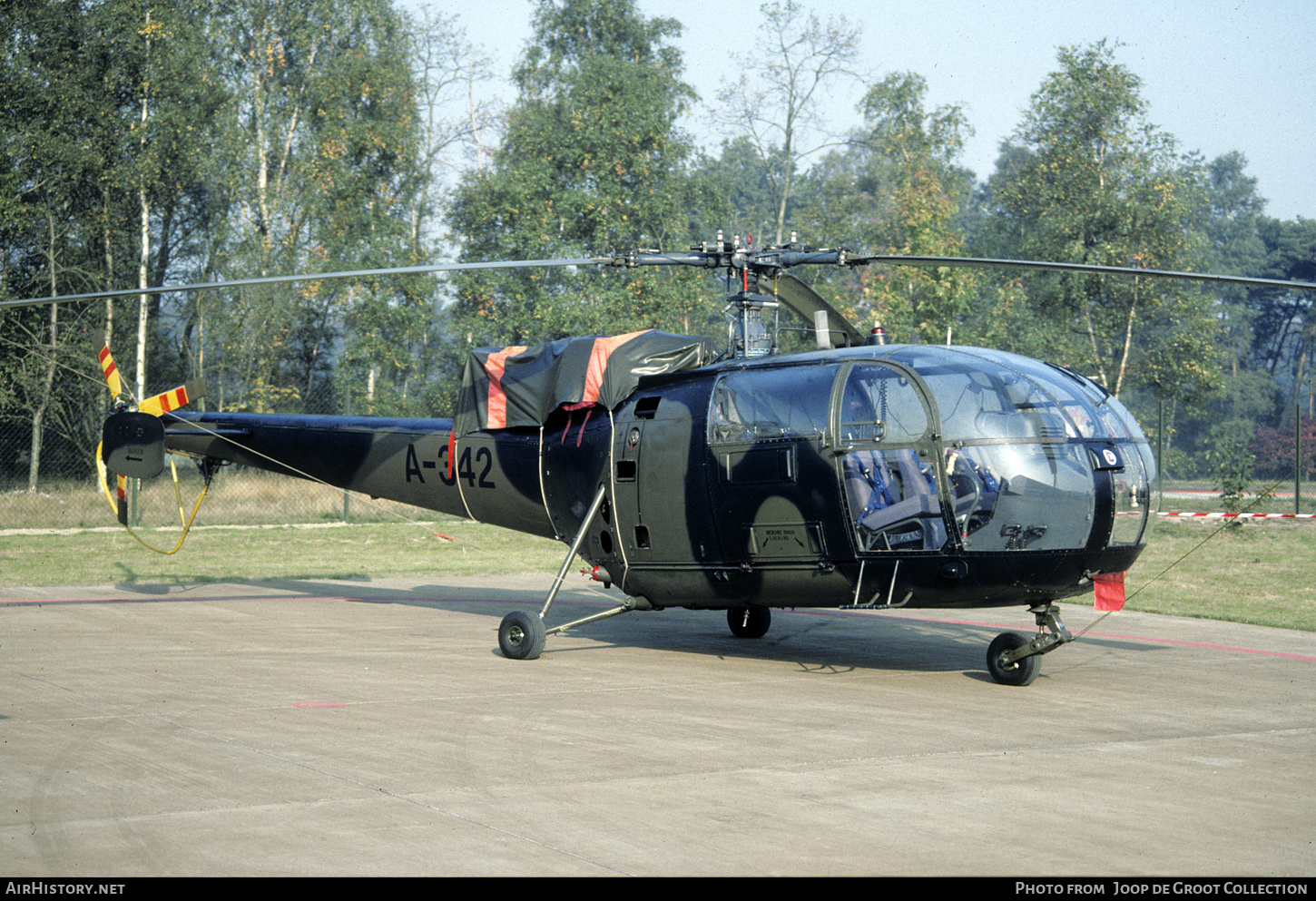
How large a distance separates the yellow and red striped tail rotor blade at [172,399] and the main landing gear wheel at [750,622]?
20.5ft

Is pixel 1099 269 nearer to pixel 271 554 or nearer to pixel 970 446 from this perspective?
pixel 970 446

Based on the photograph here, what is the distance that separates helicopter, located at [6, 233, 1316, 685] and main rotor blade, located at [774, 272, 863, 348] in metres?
0.03

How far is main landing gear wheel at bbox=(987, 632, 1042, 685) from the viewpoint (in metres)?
8.80

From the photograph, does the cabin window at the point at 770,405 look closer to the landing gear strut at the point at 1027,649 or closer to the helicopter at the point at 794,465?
the helicopter at the point at 794,465

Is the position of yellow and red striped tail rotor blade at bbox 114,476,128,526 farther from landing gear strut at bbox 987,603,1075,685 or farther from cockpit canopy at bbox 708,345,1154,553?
landing gear strut at bbox 987,603,1075,685

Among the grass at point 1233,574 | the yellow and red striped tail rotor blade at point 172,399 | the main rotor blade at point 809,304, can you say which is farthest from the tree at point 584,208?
the main rotor blade at point 809,304

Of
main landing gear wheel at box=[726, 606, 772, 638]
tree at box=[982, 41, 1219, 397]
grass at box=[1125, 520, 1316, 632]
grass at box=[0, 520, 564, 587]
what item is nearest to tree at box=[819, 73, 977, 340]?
tree at box=[982, 41, 1219, 397]

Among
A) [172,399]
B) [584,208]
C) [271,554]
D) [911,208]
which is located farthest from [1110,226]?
[172,399]

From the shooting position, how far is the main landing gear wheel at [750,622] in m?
11.7

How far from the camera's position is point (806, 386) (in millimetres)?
8875

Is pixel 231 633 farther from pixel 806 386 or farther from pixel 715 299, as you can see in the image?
pixel 715 299

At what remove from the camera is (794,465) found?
8836 mm
